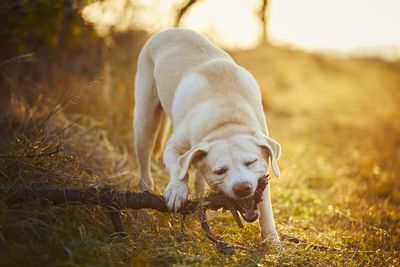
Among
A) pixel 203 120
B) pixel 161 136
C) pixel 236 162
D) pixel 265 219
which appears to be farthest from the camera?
pixel 161 136

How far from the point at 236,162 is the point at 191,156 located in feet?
1.13

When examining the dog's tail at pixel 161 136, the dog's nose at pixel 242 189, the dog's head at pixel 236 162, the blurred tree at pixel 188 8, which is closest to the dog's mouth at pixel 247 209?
the dog's head at pixel 236 162

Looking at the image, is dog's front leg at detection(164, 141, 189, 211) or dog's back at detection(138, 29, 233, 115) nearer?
dog's front leg at detection(164, 141, 189, 211)

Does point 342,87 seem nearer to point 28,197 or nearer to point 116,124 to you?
point 116,124

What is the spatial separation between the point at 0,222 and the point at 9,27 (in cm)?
397

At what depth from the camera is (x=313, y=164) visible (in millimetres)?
7496

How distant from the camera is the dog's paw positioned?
12.0 feet

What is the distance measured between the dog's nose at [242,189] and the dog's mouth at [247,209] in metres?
0.14

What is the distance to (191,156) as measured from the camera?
3709mm

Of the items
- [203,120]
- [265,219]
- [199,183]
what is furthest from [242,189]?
[199,183]

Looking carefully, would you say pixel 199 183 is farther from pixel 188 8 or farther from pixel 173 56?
pixel 188 8

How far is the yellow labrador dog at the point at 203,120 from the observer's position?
144 inches

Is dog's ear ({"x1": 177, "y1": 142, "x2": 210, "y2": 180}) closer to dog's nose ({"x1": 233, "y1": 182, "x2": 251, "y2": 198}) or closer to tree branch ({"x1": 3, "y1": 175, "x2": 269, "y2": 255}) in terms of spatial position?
tree branch ({"x1": 3, "y1": 175, "x2": 269, "y2": 255})

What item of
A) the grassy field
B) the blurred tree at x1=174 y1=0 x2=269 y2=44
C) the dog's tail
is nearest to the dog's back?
the dog's tail
